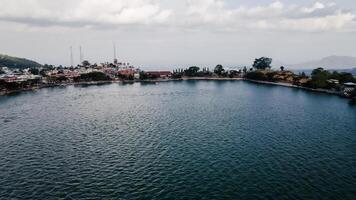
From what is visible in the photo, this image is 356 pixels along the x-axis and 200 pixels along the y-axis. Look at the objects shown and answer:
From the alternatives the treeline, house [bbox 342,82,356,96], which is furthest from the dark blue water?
the treeline

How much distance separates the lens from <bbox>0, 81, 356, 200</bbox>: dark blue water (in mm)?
48750

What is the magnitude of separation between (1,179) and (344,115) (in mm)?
97086

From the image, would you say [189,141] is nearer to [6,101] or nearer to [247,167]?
[247,167]

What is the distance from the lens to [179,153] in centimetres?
6588

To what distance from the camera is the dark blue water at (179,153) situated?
1919 inches

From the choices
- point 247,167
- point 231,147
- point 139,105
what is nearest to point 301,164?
point 247,167

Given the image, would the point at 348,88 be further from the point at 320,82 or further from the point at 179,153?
the point at 179,153

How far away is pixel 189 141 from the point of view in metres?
74.7

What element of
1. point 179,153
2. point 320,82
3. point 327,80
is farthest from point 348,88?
point 179,153

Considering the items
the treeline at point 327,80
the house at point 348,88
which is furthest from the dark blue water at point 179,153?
the treeline at point 327,80

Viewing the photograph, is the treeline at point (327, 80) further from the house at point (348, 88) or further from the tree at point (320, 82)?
the house at point (348, 88)

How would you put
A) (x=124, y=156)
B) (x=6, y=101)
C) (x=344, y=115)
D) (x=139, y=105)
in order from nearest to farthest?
(x=124, y=156) < (x=344, y=115) < (x=139, y=105) < (x=6, y=101)

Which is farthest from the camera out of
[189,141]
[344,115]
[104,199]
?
[344,115]

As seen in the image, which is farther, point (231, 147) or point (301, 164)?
point (231, 147)
